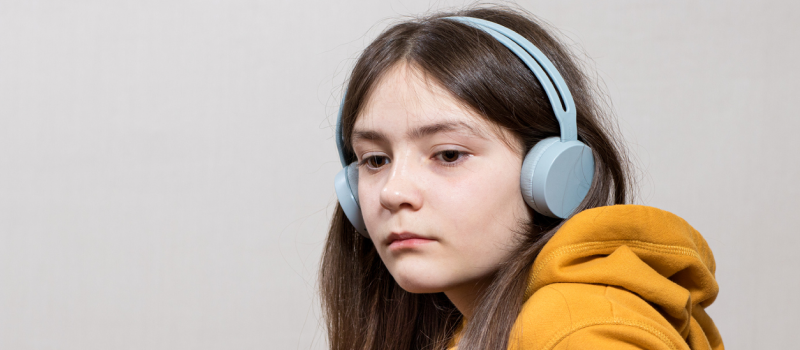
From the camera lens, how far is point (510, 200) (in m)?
1.04

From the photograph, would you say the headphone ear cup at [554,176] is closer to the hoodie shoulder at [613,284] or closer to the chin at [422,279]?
the hoodie shoulder at [613,284]

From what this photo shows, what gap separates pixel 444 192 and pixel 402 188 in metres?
0.06

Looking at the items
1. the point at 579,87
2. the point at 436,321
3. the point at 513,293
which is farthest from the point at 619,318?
the point at 436,321

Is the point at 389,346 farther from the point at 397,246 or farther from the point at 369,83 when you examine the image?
the point at 369,83

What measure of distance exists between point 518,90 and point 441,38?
0.16 m

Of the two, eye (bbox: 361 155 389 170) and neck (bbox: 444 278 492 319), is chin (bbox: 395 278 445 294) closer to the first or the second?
neck (bbox: 444 278 492 319)

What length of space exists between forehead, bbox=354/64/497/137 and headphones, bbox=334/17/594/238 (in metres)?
0.09

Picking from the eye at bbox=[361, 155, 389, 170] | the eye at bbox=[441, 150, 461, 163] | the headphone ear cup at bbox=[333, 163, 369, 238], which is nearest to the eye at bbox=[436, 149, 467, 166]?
the eye at bbox=[441, 150, 461, 163]

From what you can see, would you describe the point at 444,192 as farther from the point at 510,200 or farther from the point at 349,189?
the point at 349,189

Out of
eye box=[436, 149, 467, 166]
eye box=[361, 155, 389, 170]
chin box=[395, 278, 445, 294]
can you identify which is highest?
eye box=[361, 155, 389, 170]

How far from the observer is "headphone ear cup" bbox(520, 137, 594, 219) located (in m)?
1.00

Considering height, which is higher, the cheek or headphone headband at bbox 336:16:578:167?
headphone headband at bbox 336:16:578:167

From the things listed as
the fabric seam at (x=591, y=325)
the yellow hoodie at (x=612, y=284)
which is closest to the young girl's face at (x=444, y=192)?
the yellow hoodie at (x=612, y=284)

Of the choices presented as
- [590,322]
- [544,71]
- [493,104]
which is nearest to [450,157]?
[493,104]
